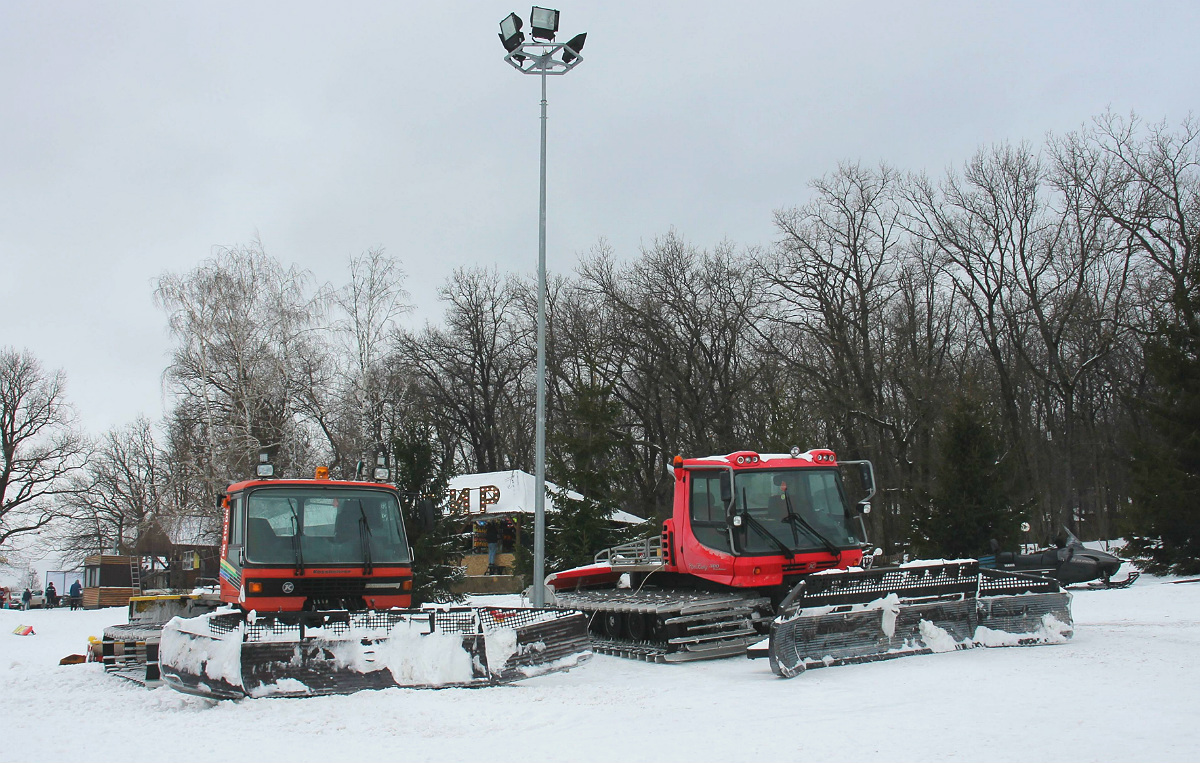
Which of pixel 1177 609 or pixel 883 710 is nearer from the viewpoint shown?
pixel 883 710

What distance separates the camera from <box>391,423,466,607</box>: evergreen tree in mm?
19891

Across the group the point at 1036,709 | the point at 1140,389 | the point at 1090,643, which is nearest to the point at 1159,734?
the point at 1036,709

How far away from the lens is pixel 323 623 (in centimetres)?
893

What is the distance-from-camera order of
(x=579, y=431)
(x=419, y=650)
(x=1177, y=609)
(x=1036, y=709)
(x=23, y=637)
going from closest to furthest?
(x=1036, y=709) < (x=419, y=650) < (x=1177, y=609) < (x=23, y=637) < (x=579, y=431)

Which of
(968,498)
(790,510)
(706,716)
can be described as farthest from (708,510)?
(968,498)

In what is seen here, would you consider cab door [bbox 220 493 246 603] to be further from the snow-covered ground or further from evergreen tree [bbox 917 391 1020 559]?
evergreen tree [bbox 917 391 1020 559]

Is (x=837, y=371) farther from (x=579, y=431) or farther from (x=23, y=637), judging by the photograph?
(x=23, y=637)

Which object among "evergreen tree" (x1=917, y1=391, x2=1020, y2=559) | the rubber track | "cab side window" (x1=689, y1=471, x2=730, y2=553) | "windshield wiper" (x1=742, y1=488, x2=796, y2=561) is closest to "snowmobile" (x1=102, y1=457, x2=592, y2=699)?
the rubber track

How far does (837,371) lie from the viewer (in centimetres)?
3803

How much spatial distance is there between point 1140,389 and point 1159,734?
36.9m

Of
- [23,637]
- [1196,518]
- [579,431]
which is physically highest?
[579,431]

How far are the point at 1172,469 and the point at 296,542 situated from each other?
19125 mm

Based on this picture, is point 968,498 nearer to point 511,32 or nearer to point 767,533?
point 767,533

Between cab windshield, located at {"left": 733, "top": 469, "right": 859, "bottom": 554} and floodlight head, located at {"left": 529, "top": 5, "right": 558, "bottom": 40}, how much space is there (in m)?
8.87
